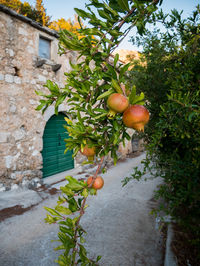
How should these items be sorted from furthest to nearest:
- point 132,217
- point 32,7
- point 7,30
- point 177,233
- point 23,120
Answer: point 32,7 < point 23,120 < point 7,30 < point 132,217 < point 177,233

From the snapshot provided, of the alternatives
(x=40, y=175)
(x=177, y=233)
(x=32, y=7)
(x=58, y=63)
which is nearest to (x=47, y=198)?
(x=40, y=175)

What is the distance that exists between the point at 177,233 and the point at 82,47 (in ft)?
8.32

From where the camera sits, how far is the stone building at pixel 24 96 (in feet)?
13.8

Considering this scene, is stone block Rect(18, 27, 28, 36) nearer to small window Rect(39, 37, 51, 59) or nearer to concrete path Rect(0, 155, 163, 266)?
small window Rect(39, 37, 51, 59)

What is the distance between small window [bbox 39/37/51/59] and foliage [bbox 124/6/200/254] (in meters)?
3.29

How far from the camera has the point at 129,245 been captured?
2.72m

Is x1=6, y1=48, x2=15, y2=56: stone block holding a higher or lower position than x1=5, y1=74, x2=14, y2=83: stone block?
higher

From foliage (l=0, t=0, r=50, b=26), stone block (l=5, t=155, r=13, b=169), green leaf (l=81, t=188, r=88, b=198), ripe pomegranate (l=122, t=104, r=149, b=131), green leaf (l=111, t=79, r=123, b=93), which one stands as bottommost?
stone block (l=5, t=155, r=13, b=169)

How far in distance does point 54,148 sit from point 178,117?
467 centimetres

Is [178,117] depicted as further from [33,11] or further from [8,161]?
[33,11]

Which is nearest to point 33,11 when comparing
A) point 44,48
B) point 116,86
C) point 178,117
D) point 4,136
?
point 44,48

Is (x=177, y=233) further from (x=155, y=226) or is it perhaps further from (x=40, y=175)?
(x=40, y=175)

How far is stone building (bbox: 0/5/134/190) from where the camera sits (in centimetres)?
419

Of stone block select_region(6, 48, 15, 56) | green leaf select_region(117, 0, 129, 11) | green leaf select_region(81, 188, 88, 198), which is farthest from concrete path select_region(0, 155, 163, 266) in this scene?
stone block select_region(6, 48, 15, 56)
